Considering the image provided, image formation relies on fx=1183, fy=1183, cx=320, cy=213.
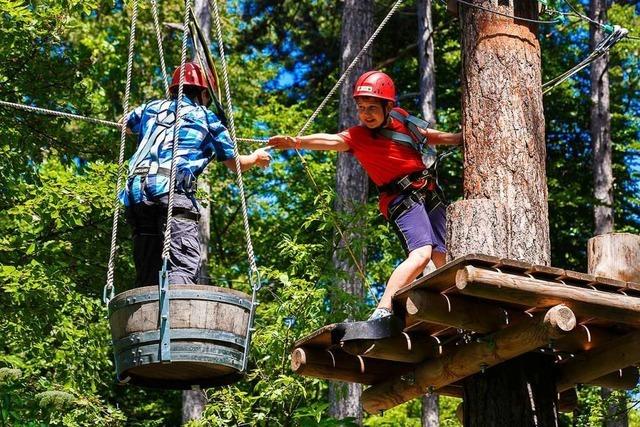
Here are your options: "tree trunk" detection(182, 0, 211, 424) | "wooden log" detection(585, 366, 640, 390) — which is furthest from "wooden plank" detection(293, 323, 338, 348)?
"tree trunk" detection(182, 0, 211, 424)

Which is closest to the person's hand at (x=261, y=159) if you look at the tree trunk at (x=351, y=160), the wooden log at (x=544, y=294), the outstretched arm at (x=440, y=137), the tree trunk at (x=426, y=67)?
the outstretched arm at (x=440, y=137)

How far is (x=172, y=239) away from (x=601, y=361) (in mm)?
2327

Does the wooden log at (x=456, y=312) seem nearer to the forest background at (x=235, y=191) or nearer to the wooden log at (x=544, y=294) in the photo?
the wooden log at (x=544, y=294)

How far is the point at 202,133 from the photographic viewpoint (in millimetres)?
6117

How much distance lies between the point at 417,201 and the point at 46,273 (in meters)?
5.29

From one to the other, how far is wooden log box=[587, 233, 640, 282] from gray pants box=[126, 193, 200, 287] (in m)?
2.12

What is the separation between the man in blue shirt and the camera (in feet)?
19.5

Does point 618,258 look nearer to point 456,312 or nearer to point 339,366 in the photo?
point 456,312

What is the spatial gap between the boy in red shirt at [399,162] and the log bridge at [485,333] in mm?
466

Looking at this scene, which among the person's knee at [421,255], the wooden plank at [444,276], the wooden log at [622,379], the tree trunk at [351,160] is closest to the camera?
the wooden plank at [444,276]

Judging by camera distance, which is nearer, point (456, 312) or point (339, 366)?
point (456, 312)

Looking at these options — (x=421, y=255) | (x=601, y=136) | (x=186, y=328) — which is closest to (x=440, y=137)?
(x=421, y=255)

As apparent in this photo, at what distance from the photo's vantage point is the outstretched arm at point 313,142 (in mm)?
6789

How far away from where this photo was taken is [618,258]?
6.23 metres
